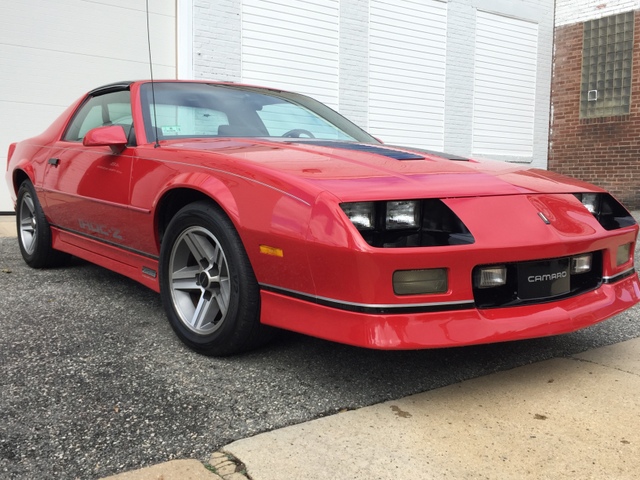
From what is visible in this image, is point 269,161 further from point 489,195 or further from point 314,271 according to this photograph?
point 489,195

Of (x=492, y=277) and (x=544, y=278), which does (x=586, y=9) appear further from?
(x=492, y=277)

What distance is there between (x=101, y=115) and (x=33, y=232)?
47.1 inches

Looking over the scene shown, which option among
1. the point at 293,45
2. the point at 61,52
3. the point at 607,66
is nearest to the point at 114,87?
the point at 61,52

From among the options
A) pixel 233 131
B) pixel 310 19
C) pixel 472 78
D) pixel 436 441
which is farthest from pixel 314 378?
pixel 472 78

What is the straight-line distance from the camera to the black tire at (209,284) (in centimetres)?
242

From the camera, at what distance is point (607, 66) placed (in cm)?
1168

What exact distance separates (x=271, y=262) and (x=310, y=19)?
312 inches

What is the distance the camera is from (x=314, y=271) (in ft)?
7.01

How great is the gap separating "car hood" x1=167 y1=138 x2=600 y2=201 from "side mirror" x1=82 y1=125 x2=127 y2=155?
33 cm

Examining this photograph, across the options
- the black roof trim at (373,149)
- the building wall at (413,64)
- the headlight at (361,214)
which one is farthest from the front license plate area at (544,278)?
the building wall at (413,64)

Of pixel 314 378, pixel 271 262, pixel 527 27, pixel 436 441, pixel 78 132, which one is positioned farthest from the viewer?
pixel 527 27

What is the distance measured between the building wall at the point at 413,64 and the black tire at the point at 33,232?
14.0 feet

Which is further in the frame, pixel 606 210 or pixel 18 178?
pixel 18 178

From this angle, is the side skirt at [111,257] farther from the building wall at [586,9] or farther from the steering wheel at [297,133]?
the building wall at [586,9]
